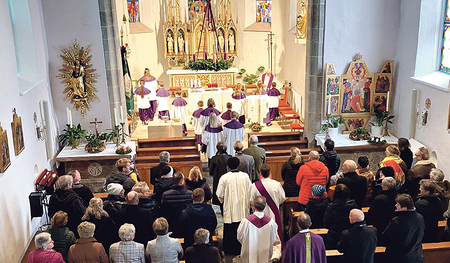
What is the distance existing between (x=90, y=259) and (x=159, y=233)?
86 centimetres

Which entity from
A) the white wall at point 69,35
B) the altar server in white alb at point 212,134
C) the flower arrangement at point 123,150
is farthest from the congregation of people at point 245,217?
the white wall at point 69,35

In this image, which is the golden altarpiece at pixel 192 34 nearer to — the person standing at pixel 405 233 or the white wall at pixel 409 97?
the white wall at pixel 409 97

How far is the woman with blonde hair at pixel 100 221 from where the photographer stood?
20.9 feet

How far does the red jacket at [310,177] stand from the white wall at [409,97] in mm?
3242

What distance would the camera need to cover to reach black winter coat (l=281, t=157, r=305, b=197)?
845cm

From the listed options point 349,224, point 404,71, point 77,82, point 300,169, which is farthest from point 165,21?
point 349,224

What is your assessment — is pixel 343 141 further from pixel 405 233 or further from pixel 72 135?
pixel 72 135

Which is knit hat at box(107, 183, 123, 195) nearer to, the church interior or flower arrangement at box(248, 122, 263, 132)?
the church interior

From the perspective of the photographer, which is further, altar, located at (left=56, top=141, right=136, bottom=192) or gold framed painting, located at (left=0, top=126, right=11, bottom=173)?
altar, located at (left=56, top=141, right=136, bottom=192)

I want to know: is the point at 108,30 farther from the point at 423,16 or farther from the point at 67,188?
the point at 423,16

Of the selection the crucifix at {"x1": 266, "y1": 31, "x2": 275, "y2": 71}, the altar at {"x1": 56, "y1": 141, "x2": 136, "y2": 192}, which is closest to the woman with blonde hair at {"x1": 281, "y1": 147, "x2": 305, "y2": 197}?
the altar at {"x1": 56, "y1": 141, "x2": 136, "y2": 192}

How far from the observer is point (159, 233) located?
576cm

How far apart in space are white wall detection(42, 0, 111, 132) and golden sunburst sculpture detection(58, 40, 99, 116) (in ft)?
0.31

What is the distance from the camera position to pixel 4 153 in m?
7.55
